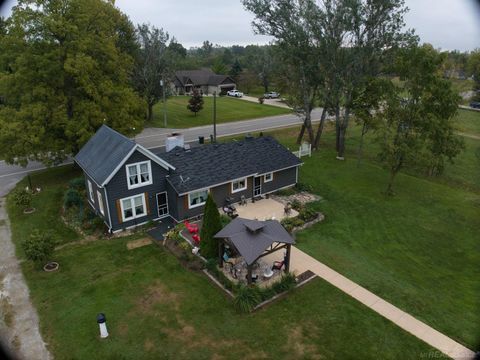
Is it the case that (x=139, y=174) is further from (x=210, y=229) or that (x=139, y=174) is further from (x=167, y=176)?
(x=210, y=229)

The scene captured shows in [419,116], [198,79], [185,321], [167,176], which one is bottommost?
[185,321]

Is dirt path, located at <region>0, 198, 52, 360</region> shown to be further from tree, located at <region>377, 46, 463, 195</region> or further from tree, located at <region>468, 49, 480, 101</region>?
tree, located at <region>468, 49, 480, 101</region>

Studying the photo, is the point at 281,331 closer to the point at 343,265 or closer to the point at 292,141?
the point at 343,265

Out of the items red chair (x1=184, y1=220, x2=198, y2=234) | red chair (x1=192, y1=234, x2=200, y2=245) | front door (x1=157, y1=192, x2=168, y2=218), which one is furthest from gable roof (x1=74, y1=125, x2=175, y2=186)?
red chair (x1=192, y1=234, x2=200, y2=245)

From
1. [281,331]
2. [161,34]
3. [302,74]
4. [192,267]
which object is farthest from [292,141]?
[281,331]

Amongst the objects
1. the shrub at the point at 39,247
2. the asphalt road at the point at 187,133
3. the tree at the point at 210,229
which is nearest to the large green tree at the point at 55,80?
the asphalt road at the point at 187,133

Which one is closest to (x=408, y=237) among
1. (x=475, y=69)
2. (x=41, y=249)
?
(x=41, y=249)
